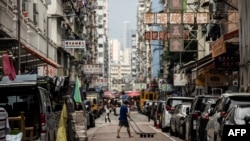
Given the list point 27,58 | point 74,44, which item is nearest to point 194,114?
point 27,58

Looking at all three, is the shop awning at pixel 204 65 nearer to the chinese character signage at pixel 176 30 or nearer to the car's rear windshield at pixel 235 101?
the chinese character signage at pixel 176 30

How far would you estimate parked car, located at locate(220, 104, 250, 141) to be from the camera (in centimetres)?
1393

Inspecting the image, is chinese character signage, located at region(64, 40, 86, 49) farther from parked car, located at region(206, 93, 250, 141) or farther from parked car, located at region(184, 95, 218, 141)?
parked car, located at region(206, 93, 250, 141)

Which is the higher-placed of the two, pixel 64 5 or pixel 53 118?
pixel 64 5

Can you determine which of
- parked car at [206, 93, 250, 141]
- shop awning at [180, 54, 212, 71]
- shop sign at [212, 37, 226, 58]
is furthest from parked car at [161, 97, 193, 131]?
parked car at [206, 93, 250, 141]

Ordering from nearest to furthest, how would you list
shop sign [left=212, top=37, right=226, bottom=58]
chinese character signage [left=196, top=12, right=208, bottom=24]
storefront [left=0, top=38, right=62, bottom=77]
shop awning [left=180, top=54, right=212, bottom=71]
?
storefront [left=0, top=38, right=62, bottom=77], shop sign [left=212, top=37, right=226, bottom=58], shop awning [left=180, top=54, right=212, bottom=71], chinese character signage [left=196, top=12, right=208, bottom=24]

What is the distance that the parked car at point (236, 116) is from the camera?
45.7 feet

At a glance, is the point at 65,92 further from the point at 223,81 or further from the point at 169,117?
the point at 223,81

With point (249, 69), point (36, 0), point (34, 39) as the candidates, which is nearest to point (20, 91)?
point (249, 69)

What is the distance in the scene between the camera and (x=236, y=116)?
46.4 feet

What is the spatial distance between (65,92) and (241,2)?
16451 mm

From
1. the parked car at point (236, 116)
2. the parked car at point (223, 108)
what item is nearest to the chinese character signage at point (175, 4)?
the parked car at point (223, 108)

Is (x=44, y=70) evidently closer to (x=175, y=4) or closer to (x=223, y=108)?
(x=175, y=4)

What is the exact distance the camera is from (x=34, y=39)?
144 feet
